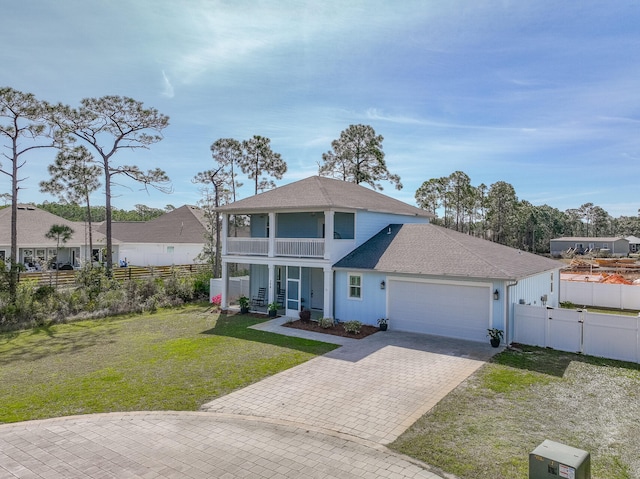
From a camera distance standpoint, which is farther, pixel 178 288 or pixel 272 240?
pixel 178 288

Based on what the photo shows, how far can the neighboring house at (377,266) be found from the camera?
13.9 metres

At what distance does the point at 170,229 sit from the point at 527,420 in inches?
1642

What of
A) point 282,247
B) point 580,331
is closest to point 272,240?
point 282,247

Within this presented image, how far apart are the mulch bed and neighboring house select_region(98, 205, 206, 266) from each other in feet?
87.6

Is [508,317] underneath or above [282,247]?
underneath

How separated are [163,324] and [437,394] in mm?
12949

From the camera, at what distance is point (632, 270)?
40.6 metres

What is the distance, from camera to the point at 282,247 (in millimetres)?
18469

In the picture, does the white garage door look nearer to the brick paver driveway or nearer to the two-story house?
the brick paver driveway

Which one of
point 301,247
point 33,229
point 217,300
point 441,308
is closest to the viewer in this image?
point 441,308

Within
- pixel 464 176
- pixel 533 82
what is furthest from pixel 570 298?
pixel 464 176

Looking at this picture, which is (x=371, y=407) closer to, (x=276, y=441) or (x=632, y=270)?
(x=276, y=441)

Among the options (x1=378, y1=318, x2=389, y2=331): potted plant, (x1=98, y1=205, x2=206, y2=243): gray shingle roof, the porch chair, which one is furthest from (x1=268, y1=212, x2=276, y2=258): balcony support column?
(x1=98, y1=205, x2=206, y2=243): gray shingle roof

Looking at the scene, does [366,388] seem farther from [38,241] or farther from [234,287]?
[38,241]
